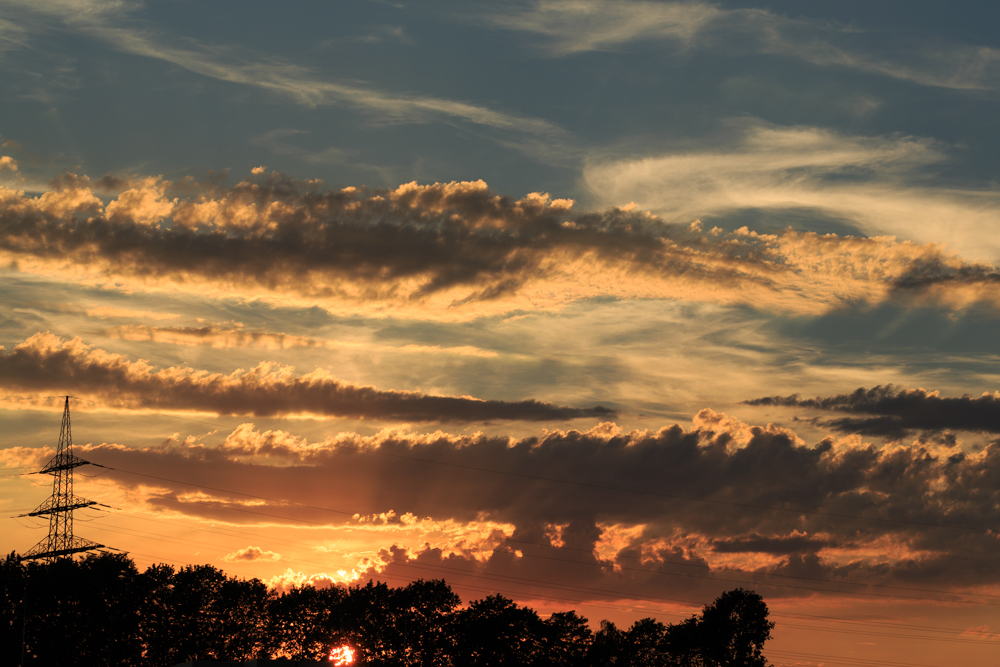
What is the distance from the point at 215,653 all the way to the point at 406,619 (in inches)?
1579

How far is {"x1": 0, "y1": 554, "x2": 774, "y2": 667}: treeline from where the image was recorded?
154 m

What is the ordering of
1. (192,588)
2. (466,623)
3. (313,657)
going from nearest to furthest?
(192,588)
(313,657)
(466,623)

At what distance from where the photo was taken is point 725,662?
190 meters

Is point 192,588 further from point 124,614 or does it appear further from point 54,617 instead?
point 54,617

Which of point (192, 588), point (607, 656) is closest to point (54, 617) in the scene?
point (192, 588)

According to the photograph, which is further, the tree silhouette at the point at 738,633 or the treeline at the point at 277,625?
the tree silhouette at the point at 738,633

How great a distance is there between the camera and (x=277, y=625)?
602 ft

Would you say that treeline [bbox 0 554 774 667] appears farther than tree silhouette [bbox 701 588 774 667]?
No

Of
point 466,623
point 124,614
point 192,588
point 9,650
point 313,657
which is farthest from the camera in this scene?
point 466,623

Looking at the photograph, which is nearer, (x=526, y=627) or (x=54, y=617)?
(x=54, y=617)

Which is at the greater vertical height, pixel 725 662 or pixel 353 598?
pixel 353 598

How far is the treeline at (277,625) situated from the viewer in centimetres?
15400

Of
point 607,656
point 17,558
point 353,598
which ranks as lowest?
point 607,656

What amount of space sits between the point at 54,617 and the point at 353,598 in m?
58.8
